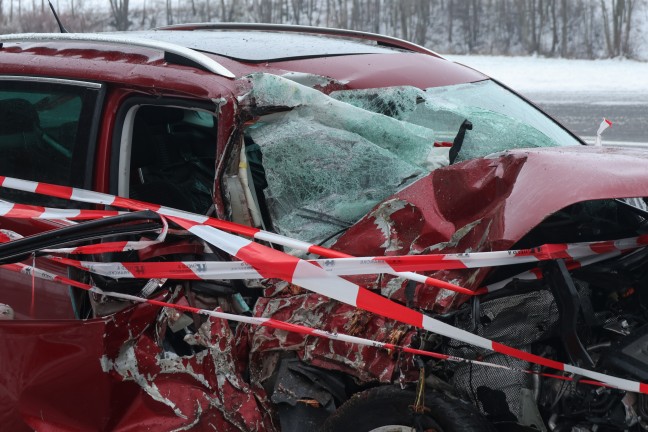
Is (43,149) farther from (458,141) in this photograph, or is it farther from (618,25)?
(618,25)

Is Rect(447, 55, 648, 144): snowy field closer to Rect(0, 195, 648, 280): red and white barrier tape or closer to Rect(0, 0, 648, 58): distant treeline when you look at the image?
Rect(0, 0, 648, 58): distant treeline

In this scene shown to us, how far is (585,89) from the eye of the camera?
48.7 ft

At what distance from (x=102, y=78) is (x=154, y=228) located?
2.10 ft

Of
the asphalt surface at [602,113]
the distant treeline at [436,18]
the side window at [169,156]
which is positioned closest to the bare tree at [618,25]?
the distant treeline at [436,18]

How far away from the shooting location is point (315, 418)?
269 cm

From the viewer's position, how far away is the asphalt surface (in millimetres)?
10109

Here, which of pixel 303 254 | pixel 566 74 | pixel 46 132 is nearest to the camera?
pixel 303 254

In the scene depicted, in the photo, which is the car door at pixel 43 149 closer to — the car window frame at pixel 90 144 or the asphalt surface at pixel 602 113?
the car window frame at pixel 90 144

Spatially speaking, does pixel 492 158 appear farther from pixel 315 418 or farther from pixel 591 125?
pixel 591 125

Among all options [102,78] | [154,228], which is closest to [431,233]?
[154,228]

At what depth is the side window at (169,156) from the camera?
3094 mm

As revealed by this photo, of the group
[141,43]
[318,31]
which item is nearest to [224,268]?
[141,43]

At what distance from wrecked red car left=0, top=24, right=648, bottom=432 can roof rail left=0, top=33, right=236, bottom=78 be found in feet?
0.06

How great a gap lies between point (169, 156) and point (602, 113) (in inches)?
377
